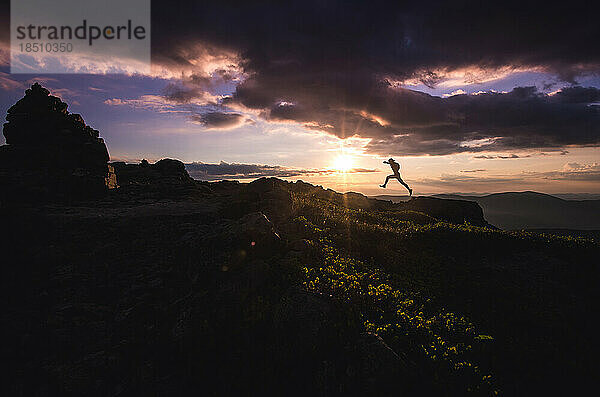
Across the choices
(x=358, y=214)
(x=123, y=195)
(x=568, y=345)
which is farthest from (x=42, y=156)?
(x=568, y=345)

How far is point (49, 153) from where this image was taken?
96.6ft

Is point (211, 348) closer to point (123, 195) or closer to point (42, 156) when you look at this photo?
→ point (123, 195)

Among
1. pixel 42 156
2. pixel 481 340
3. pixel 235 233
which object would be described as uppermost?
pixel 42 156

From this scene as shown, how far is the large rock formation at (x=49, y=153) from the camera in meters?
24.9

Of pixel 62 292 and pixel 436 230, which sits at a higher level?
pixel 436 230

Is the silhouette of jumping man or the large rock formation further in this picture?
the large rock formation

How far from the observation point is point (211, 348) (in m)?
7.60

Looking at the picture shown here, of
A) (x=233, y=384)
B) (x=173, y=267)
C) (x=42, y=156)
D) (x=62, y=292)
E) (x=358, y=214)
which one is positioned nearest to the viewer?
(x=233, y=384)

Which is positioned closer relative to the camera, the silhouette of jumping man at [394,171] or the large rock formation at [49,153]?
the silhouette of jumping man at [394,171]

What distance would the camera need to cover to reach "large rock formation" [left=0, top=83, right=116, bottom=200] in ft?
81.6

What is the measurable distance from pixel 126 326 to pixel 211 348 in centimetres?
385

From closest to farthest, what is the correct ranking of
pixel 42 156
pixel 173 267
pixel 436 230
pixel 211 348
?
pixel 211 348, pixel 173 267, pixel 436 230, pixel 42 156

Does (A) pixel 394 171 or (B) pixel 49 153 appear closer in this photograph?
(A) pixel 394 171

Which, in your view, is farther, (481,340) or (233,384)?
(481,340)
